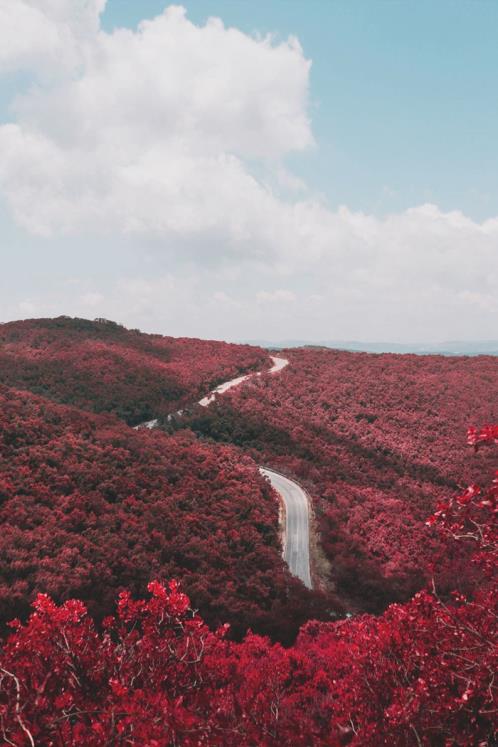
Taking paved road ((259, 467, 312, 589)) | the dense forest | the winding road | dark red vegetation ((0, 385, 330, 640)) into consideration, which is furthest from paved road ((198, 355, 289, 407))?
dark red vegetation ((0, 385, 330, 640))

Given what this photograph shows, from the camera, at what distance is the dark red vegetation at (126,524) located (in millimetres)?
17766

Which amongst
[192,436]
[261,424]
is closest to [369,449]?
[261,424]

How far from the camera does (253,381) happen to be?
6328 centimetres

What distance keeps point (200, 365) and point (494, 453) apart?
4387 centimetres

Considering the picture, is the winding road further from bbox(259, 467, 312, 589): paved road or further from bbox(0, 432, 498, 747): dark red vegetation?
bbox(0, 432, 498, 747): dark red vegetation

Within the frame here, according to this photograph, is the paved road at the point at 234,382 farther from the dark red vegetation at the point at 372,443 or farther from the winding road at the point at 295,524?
the winding road at the point at 295,524

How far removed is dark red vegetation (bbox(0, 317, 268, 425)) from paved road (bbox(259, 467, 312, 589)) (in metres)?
19.5

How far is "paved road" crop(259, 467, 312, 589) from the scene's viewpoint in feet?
90.0

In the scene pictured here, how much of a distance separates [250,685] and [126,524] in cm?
1314

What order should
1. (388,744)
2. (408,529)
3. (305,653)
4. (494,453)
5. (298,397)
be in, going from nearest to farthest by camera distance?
(388,744)
(305,653)
(408,529)
(494,453)
(298,397)

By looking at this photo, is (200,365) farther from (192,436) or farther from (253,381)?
(192,436)

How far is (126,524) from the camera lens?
22312 mm

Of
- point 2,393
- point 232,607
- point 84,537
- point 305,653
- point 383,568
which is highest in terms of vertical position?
point 2,393

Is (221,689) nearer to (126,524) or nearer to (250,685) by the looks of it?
(250,685)
